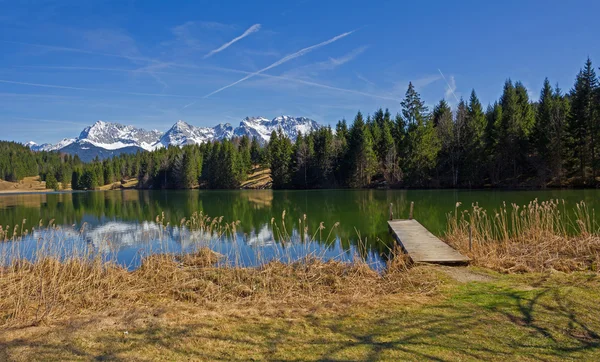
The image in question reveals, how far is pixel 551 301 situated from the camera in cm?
634

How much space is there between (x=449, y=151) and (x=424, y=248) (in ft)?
178

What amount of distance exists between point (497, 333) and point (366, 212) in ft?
80.8

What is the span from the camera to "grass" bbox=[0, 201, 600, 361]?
187 inches

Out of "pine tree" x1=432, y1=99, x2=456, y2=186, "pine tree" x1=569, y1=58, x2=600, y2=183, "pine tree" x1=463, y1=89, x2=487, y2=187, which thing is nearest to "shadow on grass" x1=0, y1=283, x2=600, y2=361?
"pine tree" x1=569, y1=58, x2=600, y2=183

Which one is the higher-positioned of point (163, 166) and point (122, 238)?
point (163, 166)

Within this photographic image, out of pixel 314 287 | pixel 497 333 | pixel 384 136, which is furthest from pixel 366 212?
pixel 384 136

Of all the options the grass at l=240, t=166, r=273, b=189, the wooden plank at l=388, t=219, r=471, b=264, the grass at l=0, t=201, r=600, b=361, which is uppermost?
the grass at l=240, t=166, r=273, b=189

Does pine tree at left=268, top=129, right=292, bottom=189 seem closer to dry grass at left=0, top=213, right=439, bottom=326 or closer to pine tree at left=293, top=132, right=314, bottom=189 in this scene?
pine tree at left=293, top=132, right=314, bottom=189

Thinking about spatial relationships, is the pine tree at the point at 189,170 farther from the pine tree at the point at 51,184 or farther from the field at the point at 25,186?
the field at the point at 25,186

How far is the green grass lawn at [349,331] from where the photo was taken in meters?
4.62

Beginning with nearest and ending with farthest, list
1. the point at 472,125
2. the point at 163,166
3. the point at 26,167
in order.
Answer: the point at 472,125 → the point at 163,166 → the point at 26,167

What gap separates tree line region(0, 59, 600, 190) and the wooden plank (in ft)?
130

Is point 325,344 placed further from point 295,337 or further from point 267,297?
point 267,297

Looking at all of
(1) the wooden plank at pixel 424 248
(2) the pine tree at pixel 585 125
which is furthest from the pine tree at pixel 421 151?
(1) the wooden plank at pixel 424 248
